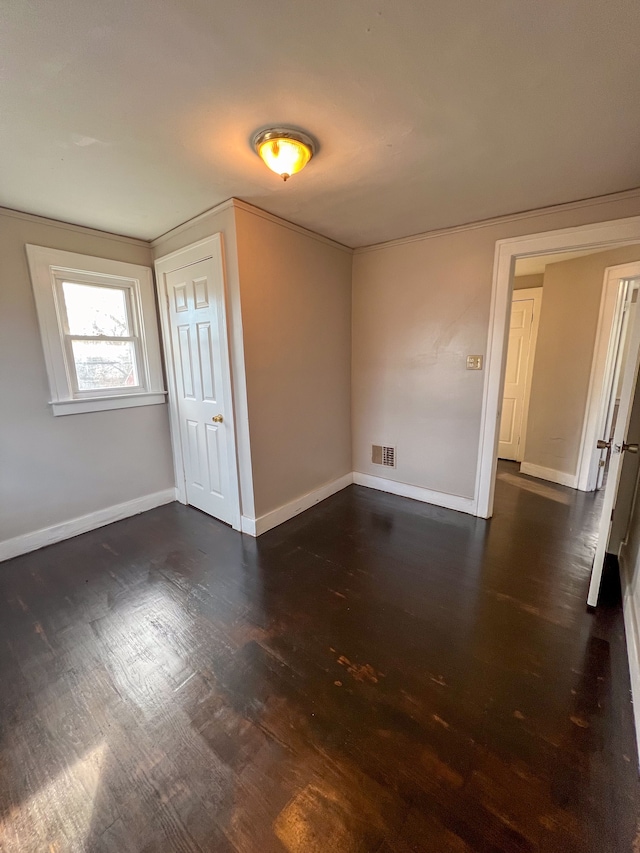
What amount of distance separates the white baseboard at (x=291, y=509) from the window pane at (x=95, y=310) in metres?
1.97

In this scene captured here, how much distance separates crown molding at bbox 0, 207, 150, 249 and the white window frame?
181 mm

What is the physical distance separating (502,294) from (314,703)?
2886 mm

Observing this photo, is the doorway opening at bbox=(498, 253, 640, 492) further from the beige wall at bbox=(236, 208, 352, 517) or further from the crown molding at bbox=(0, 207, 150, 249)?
the crown molding at bbox=(0, 207, 150, 249)

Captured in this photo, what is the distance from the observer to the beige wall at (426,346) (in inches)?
110

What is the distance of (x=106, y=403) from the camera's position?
2.91 meters

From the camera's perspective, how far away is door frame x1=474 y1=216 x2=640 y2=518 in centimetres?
224

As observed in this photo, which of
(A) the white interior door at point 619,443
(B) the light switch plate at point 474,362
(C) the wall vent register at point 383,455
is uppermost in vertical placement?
(B) the light switch plate at point 474,362

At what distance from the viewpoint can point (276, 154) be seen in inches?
63.3

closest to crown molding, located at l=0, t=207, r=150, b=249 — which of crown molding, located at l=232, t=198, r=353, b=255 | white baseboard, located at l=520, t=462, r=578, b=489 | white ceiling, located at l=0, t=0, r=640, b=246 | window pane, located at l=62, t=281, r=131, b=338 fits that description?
white ceiling, located at l=0, t=0, r=640, b=246

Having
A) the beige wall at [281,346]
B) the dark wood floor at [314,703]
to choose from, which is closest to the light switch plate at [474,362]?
the beige wall at [281,346]

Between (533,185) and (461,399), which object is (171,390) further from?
(533,185)

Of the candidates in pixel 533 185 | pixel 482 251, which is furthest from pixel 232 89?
pixel 482 251

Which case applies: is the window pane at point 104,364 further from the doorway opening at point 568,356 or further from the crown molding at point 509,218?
the doorway opening at point 568,356

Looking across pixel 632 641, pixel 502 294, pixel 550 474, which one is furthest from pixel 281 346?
pixel 550 474
